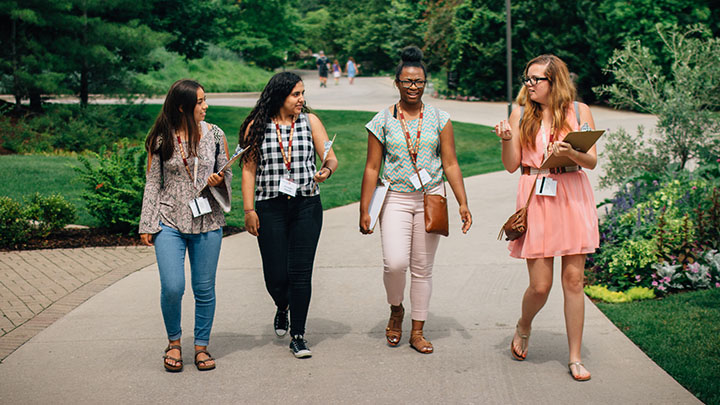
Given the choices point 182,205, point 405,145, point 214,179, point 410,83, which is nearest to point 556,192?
point 405,145

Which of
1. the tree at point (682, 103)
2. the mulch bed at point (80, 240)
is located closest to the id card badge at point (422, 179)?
the tree at point (682, 103)

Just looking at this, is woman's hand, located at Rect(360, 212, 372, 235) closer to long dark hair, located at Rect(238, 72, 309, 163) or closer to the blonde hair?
long dark hair, located at Rect(238, 72, 309, 163)

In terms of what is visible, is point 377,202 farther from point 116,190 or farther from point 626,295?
point 116,190

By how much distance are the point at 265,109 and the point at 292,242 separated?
2.84 ft

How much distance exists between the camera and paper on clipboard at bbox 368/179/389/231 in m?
4.88

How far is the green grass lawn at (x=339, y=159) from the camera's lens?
11320mm

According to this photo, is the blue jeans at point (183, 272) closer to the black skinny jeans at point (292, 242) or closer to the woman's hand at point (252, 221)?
the woman's hand at point (252, 221)

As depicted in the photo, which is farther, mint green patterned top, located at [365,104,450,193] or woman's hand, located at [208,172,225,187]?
mint green patterned top, located at [365,104,450,193]

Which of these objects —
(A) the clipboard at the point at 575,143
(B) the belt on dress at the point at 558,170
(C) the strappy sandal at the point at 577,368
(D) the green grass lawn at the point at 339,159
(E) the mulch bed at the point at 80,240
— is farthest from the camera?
(D) the green grass lawn at the point at 339,159

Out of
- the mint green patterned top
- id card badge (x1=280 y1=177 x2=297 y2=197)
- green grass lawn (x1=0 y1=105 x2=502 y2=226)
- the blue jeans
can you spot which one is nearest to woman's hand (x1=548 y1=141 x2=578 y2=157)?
the mint green patterned top

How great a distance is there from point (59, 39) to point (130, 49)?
1.67m

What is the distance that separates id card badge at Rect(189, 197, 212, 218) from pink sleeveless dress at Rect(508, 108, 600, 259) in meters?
1.90

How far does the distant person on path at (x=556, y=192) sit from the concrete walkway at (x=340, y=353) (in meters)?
0.43

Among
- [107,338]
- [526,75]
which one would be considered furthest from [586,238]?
[107,338]
